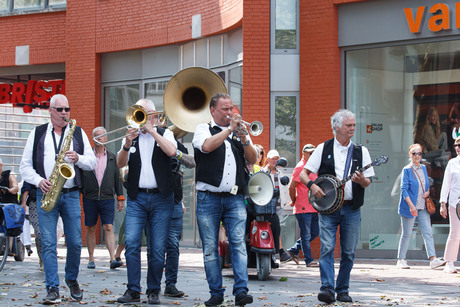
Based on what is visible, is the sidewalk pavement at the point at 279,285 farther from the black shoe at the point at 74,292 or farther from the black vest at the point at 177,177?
the black vest at the point at 177,177

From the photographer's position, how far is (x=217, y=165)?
7707 mm

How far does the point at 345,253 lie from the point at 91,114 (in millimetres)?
10620

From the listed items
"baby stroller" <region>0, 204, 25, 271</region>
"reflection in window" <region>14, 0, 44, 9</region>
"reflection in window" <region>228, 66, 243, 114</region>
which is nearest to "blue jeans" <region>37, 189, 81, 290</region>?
"baby stroller" <region>0, 204, 25, 271</region>

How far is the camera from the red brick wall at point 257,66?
46.6 feet

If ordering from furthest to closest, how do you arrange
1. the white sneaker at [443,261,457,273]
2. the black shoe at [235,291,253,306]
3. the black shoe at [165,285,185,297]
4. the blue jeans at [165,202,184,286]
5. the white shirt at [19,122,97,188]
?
the white sneaker at [443,261,457,273]
the blue jeans at [165,202,184,286]
the black shoe at [165,285,185,297]
the white shirt at [19,122,97,188]
the black shoe at [235,291,253,306]

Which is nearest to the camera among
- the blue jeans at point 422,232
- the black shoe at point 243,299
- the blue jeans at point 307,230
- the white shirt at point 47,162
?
the black shoe at point 243,299

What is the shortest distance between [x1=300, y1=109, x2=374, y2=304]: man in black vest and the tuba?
4.62 feet

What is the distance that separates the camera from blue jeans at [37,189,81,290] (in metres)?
8.08

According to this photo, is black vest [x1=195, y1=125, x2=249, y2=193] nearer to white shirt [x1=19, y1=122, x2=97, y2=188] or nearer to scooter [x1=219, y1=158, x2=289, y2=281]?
white shirt [x1=19, y1=122, x2=97, y2=188]

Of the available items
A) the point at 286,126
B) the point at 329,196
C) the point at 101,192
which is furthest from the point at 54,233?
the point at 286,126

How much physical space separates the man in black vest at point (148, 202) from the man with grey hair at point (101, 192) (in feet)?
11.2

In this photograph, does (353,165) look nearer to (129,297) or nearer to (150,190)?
(150,190)

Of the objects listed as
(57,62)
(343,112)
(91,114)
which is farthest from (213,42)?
(343,112)

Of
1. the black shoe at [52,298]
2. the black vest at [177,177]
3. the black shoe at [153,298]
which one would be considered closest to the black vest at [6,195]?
the black vest at [177,177]
